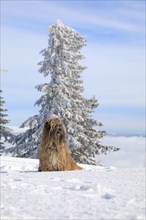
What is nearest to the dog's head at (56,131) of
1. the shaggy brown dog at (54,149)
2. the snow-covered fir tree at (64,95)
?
the shaggy brown dog at (54,149)

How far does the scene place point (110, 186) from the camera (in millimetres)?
7008

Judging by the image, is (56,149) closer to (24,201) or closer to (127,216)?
(24,201)

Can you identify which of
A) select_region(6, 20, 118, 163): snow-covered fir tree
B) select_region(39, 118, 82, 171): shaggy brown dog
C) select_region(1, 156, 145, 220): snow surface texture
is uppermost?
select_region(6, 20, 118, 163): snow-covered fir tree

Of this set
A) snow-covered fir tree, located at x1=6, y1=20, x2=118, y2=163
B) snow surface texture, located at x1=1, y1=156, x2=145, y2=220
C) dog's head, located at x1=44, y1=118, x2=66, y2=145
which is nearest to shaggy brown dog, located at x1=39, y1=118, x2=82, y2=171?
dog's head, located at x1=44, y1=118, x2=66, y2=145

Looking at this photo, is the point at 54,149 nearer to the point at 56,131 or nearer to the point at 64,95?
the point at 56,131

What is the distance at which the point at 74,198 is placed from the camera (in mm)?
6254

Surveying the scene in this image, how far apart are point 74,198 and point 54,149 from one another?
4.68m

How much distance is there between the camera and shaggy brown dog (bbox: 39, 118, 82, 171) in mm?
10898

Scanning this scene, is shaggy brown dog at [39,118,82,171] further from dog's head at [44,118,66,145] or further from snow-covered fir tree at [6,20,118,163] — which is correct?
snow-covered fir tree at [6,20,118,163]

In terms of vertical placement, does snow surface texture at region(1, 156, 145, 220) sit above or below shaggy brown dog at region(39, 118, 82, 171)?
below

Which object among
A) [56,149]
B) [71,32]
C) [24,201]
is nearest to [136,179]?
[24,201]

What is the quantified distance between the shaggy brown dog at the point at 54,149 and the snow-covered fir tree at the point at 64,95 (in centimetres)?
1698

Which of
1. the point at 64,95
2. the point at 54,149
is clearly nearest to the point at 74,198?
the point at 54,149

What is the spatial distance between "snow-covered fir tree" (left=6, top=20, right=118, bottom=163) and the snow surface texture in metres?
20.4
